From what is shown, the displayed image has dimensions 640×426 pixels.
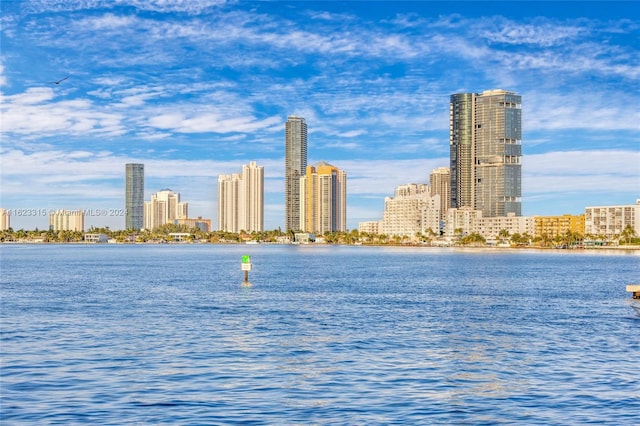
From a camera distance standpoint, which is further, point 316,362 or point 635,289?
point 635,289

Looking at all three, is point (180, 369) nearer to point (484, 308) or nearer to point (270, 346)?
point (270, 346)

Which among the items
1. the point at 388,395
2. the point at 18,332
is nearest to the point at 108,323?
the point at 18,332

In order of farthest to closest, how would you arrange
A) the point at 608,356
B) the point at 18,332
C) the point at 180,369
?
the point at 18,332 < the point at 608,356 < the point at 180,369

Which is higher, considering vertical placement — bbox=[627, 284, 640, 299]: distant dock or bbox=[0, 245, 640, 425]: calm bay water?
bbox=[627, 284, 640, 299]: distant dock

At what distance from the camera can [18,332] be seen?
4853 cm

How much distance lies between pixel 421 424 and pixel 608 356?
57.4 feet

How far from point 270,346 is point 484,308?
98.7 ft

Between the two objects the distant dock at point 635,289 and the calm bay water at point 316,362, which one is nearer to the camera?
the calm bay water at point 316,362

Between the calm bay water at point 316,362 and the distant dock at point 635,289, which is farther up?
the distant dock at point 635,289

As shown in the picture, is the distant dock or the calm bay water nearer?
the calm bay water

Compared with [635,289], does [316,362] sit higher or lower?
lower

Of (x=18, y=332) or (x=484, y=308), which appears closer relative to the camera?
(x=18, y=332)

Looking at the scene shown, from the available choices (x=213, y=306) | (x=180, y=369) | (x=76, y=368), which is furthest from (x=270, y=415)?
(x=213, y=306)

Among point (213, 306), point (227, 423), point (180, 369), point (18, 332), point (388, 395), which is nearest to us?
point (227, 423)
